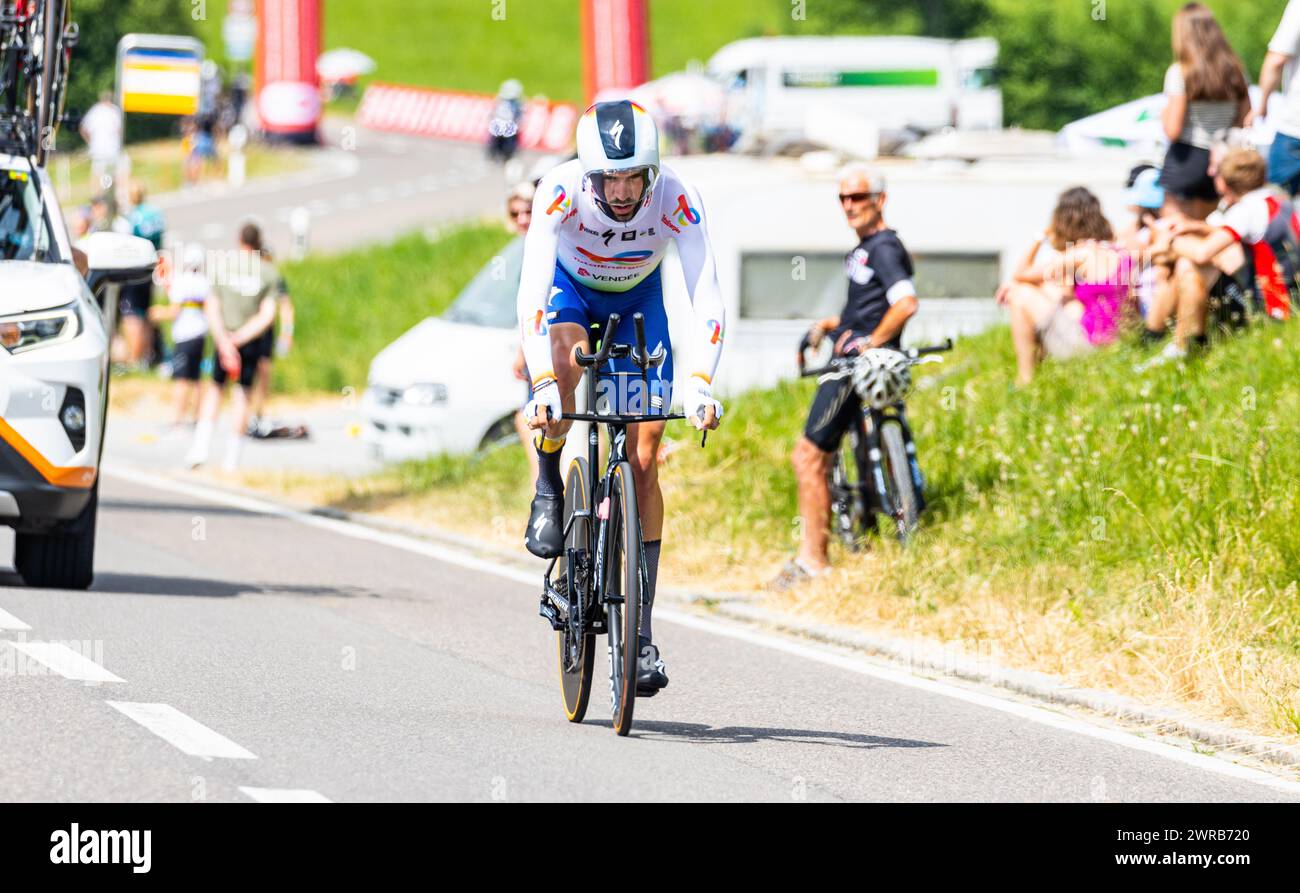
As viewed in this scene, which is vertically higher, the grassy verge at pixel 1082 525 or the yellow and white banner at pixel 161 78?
the yellow and white banner at pixel 161 78

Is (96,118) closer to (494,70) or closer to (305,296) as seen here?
(305,296)

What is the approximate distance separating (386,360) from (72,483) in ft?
25.3

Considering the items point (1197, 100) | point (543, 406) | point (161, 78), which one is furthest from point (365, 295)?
point (543, 406)

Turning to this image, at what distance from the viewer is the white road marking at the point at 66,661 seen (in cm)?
846

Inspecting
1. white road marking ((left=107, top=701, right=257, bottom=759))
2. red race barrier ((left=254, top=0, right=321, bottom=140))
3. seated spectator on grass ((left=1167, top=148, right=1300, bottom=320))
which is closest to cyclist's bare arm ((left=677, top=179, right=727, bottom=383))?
white road marking ((left=107, top=701, right=257, bottom=759))

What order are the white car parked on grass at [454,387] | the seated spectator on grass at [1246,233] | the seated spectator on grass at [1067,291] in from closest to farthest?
the seated spectator on grass at [1246,233], the seated spectator on grass at [1067,291], the white car parked on grass at [454,387]

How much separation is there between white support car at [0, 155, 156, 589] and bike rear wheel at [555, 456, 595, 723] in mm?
3304

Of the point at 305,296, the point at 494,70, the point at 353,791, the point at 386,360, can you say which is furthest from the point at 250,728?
the point at 494,70

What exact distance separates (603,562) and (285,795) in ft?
5.33

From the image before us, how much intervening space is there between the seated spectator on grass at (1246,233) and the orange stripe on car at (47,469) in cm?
610

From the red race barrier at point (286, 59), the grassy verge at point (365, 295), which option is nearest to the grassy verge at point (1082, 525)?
the grassy verge at point (365, 295)

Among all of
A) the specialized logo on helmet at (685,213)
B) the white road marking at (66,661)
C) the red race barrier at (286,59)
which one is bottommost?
the white road marking at (66,661)

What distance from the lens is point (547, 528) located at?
26.7ft

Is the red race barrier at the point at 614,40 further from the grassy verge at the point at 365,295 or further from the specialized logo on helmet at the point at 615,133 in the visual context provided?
the specialized logo on helmet at the point at 615,133
